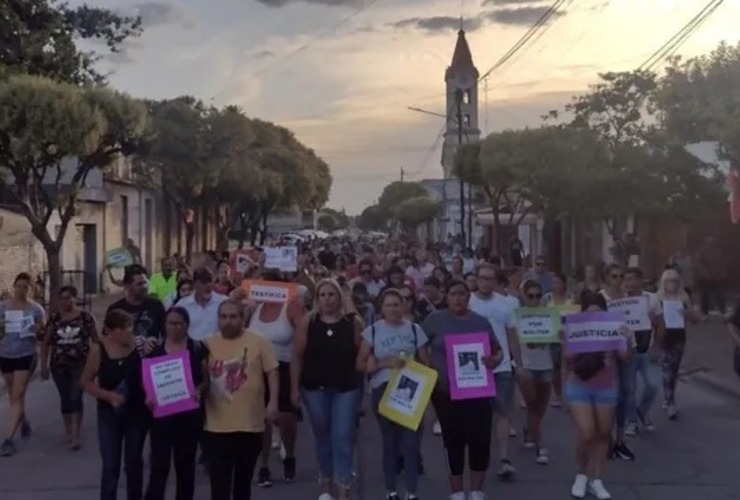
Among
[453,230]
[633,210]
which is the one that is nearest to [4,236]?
[633,210]

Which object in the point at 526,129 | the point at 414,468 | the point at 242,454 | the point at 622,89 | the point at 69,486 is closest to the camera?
the point at 242,454

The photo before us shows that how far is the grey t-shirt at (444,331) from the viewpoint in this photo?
911 centimetres

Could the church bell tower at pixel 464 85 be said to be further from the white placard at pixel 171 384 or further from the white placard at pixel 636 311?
the white placard at pixel 171 384

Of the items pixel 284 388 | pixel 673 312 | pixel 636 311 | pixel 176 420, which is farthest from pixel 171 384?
pixel 673 312

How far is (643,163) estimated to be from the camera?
29.8 metres

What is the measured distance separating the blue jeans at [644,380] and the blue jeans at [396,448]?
319 cm

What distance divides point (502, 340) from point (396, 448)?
157cm

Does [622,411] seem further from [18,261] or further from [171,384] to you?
[18,261]

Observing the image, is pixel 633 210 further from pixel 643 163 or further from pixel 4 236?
pixel 4 236

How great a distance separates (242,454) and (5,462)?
14.8 ft

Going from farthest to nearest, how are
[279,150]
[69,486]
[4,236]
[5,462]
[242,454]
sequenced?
[279,150] < [4,236] < [5,462] < [69,486] < [242,454]

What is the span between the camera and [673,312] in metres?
13.6

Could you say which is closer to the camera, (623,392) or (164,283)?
(623,392)

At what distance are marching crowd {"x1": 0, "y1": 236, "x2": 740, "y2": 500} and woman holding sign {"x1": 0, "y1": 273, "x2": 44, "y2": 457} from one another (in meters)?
0.01
